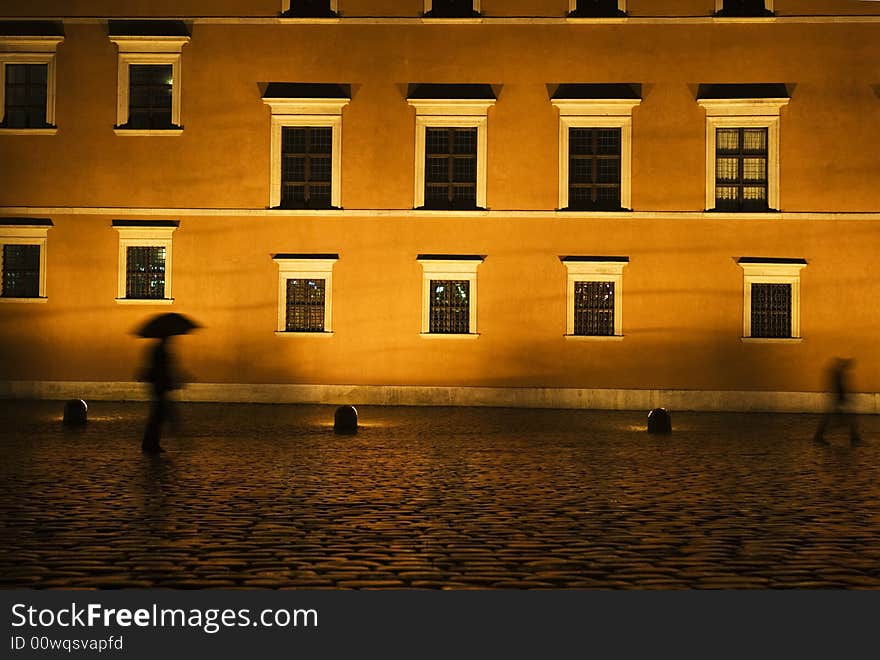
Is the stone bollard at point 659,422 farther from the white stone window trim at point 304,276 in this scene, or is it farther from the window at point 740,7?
the window at point 740,7

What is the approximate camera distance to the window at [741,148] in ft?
99.2

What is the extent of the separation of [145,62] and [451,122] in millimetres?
8471

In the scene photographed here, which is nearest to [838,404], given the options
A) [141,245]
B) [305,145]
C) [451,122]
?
[451,122]

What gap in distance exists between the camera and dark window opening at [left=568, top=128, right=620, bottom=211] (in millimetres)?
30797

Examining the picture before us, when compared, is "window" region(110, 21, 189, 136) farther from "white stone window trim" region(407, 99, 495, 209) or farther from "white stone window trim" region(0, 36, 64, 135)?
"white stone window trim" region(407, 99, 495, 209)

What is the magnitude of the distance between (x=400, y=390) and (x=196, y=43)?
35.6ft

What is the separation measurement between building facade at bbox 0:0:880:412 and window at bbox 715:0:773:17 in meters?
0.06

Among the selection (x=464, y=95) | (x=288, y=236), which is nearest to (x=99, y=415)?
(x=288, y=236)

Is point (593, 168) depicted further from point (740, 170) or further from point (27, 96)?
point (27, 96)

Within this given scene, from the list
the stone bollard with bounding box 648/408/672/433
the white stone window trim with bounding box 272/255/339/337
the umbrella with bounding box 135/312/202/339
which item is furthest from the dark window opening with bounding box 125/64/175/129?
the stone bollard with bounding box 648/408/672/433

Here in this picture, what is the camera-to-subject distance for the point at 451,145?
102ft

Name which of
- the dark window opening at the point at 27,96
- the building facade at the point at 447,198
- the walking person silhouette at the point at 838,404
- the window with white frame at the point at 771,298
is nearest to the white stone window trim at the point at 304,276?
the building facade at the point at 447,198

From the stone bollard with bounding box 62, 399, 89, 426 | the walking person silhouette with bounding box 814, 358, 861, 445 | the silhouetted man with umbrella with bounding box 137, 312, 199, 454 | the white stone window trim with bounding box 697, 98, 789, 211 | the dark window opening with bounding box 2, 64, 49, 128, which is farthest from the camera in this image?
the dark window opening with bounding box 2, 64, 49, 128

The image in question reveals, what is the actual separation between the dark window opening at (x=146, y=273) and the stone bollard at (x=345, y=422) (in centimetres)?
1155
